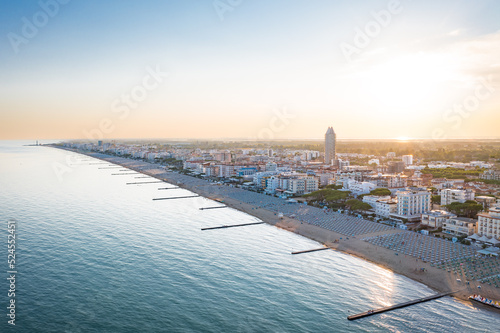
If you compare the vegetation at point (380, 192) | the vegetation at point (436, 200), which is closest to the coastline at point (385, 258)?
the vegetation at point (380, 192)

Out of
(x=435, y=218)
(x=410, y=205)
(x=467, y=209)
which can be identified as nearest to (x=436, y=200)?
(x=467, y=209)

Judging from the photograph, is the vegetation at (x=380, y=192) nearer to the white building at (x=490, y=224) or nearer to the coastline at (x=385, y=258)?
the coastline at (x=385, y=258)

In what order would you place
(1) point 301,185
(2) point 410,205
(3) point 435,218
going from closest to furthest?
(3) point 435,218 < (2) point 410,205 < (1) point 301,185

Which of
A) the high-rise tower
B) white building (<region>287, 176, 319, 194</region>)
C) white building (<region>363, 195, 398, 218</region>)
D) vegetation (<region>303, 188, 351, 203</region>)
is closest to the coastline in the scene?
vegetation (<region>303, 188, 351, 203</region>)

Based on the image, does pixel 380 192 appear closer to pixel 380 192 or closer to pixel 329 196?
pixel 380 192

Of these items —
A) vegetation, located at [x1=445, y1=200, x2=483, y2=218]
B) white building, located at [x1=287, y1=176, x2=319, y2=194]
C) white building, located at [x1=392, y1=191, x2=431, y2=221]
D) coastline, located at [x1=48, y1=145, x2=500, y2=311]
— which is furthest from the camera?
white building, located at [x1=287, y1=176, x2=319, y2=194]

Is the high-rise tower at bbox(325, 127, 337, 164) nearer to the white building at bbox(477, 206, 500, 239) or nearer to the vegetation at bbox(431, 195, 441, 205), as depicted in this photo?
the vegetation at bbox(431, 195, 441, 205)

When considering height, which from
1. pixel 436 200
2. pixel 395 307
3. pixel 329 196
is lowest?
pixel 395 307

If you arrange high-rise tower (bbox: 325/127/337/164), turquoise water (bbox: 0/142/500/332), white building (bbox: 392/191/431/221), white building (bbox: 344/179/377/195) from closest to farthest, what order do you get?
turquoise water (bbox: 0/142/500/332)
white building (bbox: 392/191/431/221)
white building (bbox: 344/179/377/195)
high-rise tower (bbox: 325/127/337/164)
